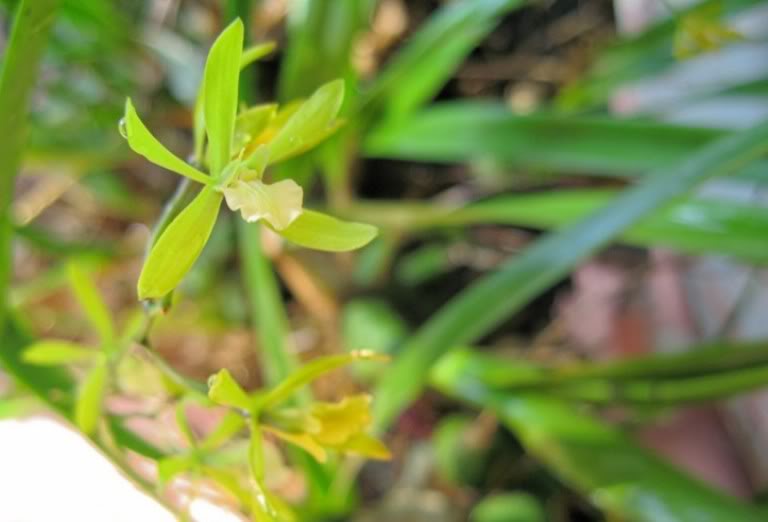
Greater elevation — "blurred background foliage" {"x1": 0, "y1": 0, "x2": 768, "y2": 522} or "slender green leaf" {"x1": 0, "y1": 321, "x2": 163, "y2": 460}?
"slender green leaf" {"x1": 0, "y1": 321, "x2": 163, "y2": 460}

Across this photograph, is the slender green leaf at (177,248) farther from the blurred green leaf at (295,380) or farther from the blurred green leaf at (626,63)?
the blurred green leaf at (626,63)

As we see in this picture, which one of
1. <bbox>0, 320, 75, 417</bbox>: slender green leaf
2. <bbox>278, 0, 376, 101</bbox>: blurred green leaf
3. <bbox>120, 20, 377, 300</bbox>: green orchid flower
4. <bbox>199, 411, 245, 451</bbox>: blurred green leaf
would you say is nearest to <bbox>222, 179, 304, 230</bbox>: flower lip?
<bbox>120, 20, 377, 300</bbox>: green orchid flower

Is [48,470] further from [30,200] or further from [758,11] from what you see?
[758,11]

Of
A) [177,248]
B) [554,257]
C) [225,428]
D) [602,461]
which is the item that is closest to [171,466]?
[225,428]

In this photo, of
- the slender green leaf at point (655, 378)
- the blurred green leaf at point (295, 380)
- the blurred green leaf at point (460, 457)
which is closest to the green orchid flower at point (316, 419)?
the blurred green leaf at point (295, 380)

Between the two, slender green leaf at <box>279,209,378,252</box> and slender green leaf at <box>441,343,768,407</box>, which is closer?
slender green leaf at <box>279,209,378,252</box>

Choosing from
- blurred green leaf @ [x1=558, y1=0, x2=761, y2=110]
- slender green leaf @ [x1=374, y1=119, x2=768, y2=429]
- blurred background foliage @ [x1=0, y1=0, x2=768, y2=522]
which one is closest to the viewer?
slender green leaf @ [x1=374, y1=119, x2=768, y2=429]

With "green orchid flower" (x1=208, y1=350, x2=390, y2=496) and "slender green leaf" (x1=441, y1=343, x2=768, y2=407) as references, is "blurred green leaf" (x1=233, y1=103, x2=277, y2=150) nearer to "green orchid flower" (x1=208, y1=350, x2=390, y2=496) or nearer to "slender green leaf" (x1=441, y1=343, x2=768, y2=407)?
"green orchid flower" (x1=208, y1=350, x2=390, y2=496)
